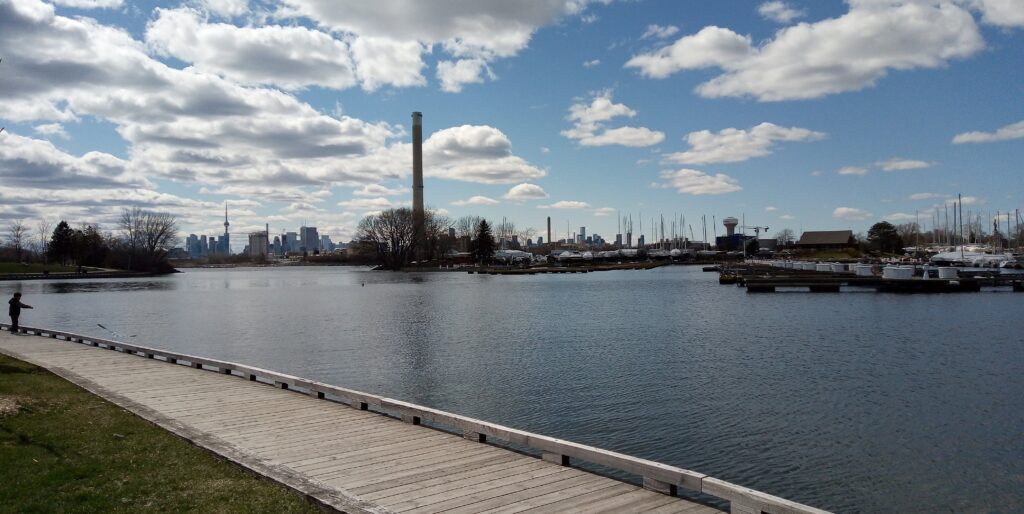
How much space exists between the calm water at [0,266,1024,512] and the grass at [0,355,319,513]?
798 centimetres

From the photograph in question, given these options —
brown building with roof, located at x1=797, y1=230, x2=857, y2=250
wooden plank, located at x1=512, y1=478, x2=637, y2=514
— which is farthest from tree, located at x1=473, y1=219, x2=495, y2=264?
wooden plank, located at x1=512, y1=478, x2=637, y2=514

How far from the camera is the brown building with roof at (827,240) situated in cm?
18425

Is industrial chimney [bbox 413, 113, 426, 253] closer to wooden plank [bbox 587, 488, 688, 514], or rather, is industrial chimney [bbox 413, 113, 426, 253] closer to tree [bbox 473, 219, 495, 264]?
tree [bbox 473, 219, 495, 264]

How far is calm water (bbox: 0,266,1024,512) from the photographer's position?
14.0m

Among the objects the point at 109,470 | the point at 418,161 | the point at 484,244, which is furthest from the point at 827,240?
the point at 109,470

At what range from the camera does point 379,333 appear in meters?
38.7

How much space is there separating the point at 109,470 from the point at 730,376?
754 inches

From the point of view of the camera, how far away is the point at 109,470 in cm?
1020

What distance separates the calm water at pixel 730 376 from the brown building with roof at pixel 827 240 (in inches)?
5496

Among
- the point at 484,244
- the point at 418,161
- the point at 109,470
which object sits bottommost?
the point at 109,470

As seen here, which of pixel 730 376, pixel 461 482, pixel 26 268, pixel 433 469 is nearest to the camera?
pixel 461 482

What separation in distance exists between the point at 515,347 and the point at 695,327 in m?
12.9

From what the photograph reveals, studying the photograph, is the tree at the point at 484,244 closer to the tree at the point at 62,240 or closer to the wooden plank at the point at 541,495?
the tree at the point at 62,240

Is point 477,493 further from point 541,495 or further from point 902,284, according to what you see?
point 902,284
